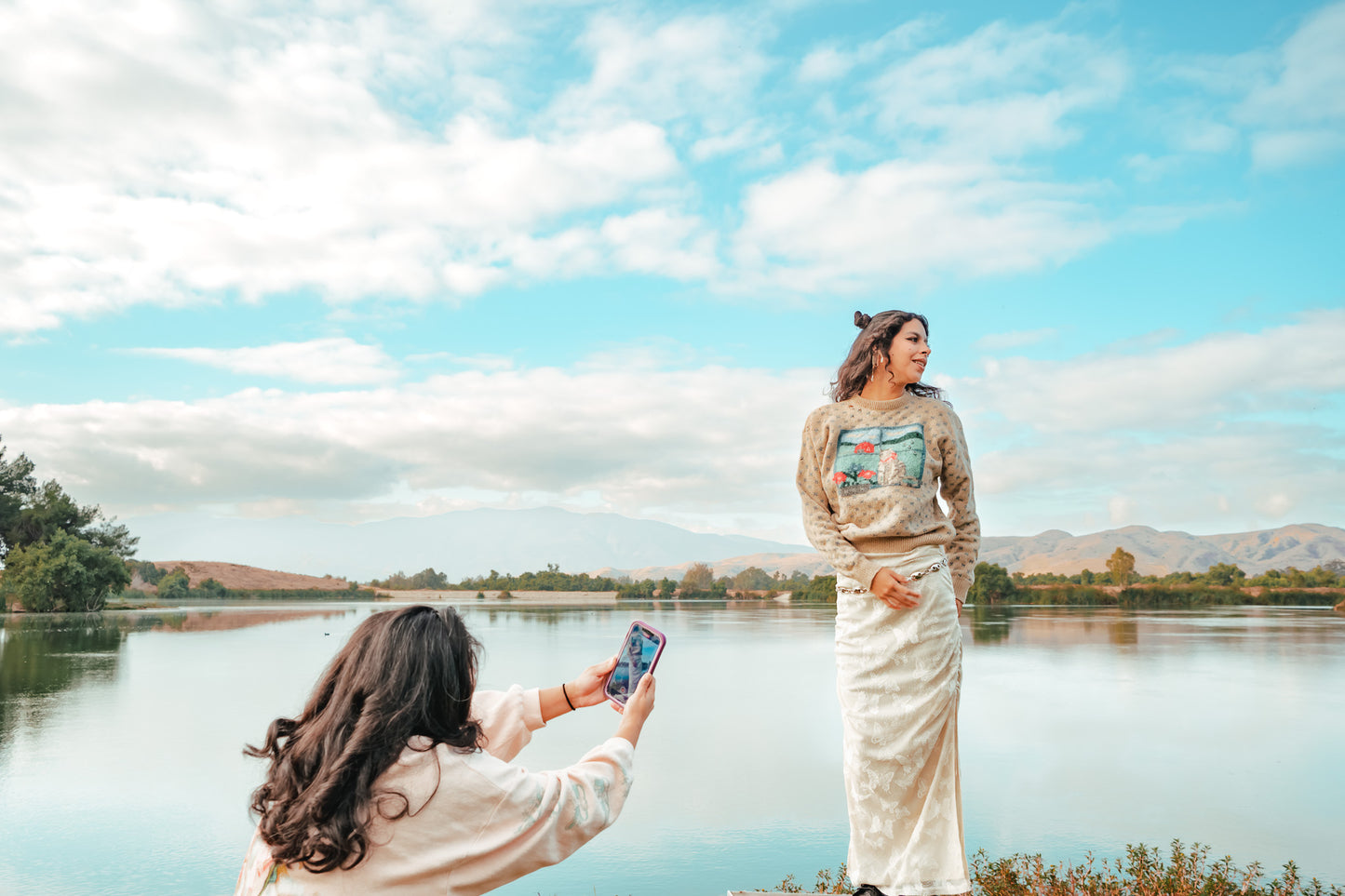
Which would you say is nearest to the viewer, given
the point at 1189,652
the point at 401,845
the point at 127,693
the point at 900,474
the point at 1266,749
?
the point at 401,845

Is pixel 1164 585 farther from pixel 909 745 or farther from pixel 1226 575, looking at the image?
pixel 909 745

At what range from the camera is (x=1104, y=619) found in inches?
909

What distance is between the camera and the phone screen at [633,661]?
1.71 metres

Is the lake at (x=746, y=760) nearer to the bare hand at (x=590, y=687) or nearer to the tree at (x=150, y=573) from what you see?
the bare hand at (x=590, y=687)

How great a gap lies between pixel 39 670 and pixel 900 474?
13.4 m

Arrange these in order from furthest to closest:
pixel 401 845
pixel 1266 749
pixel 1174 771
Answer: pixel 1266 749 < pixel 1174 771 < pixel 401 845

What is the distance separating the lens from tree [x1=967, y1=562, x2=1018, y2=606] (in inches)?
1170

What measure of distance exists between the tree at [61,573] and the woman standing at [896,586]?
28436 mm

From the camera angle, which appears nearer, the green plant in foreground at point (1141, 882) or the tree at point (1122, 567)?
the green plant in foreground at point (1141, 882)

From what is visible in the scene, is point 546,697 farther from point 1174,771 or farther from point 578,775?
point 1174,771

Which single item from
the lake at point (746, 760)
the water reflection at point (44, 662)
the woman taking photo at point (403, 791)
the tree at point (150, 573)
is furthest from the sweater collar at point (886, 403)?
the tree at point (150, 573)

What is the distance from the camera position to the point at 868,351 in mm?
2793

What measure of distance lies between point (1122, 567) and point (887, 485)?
3078 centimetres

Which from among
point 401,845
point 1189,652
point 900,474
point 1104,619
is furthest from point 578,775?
point 1104,619
